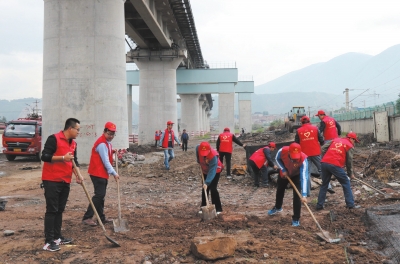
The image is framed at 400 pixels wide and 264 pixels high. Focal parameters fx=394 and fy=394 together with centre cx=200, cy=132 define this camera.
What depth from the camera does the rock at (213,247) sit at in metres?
4.89

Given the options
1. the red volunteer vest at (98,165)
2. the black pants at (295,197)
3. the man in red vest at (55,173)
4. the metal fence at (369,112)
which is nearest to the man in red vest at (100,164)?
the red volunteer vest at (98,165)

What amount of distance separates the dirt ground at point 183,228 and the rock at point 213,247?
9 centimetres

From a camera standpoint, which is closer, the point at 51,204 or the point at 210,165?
the point at 51,204

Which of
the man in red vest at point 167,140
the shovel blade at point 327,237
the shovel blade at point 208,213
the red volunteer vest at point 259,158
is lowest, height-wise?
the shovel blade at point 327,237

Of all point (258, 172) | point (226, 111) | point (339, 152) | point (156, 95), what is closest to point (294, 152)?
point (339, 152)

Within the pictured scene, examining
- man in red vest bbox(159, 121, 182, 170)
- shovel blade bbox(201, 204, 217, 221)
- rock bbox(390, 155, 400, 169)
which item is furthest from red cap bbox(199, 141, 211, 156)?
rock bbox(390, 155, 400, 169)

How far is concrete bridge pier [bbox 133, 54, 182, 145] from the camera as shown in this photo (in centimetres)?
3114

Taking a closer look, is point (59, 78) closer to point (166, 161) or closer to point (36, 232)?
point (166, 161)

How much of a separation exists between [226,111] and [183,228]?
139ft

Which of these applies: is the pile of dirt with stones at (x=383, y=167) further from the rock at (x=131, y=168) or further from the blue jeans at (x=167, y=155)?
the rock at (x=131, y=168)

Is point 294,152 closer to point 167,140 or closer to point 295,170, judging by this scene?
point 295,170

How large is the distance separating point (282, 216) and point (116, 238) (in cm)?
308

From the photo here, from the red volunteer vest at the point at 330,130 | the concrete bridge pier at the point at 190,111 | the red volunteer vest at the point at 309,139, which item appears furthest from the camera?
the concrete bridge pier at the point at 190,111

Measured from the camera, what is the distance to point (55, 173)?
209 inches
